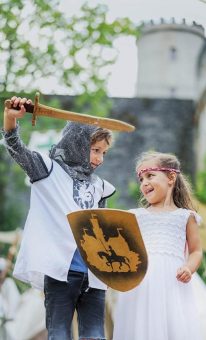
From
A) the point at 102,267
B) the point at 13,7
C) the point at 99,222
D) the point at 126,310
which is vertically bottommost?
the point at 126,310

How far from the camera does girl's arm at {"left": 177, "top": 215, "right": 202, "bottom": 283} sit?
2.68 meters

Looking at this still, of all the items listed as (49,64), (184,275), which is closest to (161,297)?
(184,275)

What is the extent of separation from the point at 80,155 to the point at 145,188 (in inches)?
12.1

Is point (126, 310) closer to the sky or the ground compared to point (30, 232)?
closer to the ground

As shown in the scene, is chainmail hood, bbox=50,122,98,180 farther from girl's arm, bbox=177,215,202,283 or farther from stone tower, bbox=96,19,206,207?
stone tower, bbox=96,19,206,207

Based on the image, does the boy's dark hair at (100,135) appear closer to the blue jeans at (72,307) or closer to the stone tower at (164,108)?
the blue jeans at (72,307)

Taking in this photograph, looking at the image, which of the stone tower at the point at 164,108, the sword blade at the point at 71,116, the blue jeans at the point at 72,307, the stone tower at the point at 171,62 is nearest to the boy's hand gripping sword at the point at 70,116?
the sword blade at the point at 71,116

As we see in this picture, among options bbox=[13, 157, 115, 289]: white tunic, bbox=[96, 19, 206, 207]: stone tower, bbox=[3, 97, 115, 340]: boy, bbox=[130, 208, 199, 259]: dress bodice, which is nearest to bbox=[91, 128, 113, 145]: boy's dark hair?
bbox=[3, 97, 115, 340]: boy

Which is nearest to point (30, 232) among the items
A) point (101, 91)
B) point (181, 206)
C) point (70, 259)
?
point (70, 259)

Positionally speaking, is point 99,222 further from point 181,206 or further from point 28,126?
point 28,126

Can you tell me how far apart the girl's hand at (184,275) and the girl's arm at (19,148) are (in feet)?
1.97

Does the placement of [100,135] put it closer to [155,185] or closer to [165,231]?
[155,185]

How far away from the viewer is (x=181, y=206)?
2.97 metres

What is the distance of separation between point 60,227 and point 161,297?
1.45ft
